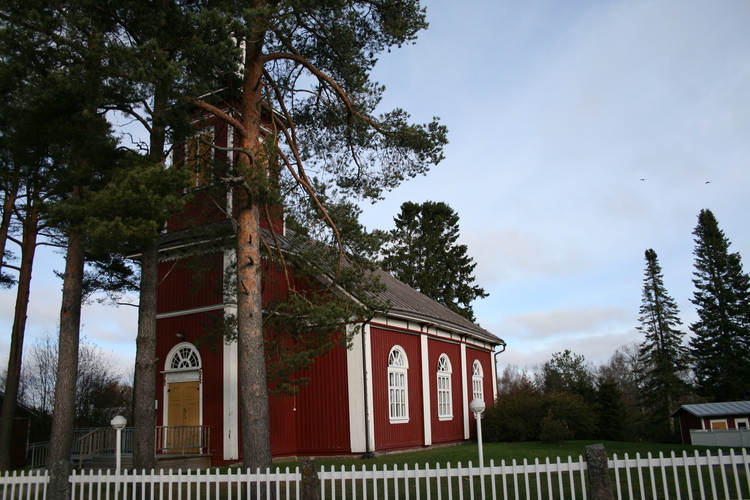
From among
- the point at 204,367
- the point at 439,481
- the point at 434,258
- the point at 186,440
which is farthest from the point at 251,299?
the point at 434,258

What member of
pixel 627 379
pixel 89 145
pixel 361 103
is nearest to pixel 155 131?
pixel 89 145

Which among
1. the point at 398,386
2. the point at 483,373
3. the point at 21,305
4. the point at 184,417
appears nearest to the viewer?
the point at 184,417

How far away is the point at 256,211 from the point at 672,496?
814 centimetres

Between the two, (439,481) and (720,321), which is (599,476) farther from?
(720,321)

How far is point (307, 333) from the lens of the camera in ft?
44.6

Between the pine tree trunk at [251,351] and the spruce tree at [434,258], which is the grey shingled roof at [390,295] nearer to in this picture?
the pine tree trunk at [251,351]

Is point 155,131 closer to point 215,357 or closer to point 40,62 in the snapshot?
A: point 40,62

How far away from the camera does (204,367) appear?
1627cm

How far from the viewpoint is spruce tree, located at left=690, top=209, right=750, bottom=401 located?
37.7m

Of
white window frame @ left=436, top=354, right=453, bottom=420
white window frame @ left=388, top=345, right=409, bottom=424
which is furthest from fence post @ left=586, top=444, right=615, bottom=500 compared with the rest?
white window frame @ left=436, top=354, right=453, bottom=420

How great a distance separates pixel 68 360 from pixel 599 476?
974cm

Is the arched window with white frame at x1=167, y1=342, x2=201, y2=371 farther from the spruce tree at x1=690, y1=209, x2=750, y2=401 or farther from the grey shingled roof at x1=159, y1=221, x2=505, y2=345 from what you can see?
the spruce tree at x1=690, y1=209, x2=750, y2=401

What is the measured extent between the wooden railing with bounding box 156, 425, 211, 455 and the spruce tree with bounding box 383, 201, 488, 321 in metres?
23.3

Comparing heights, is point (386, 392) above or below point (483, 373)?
below
